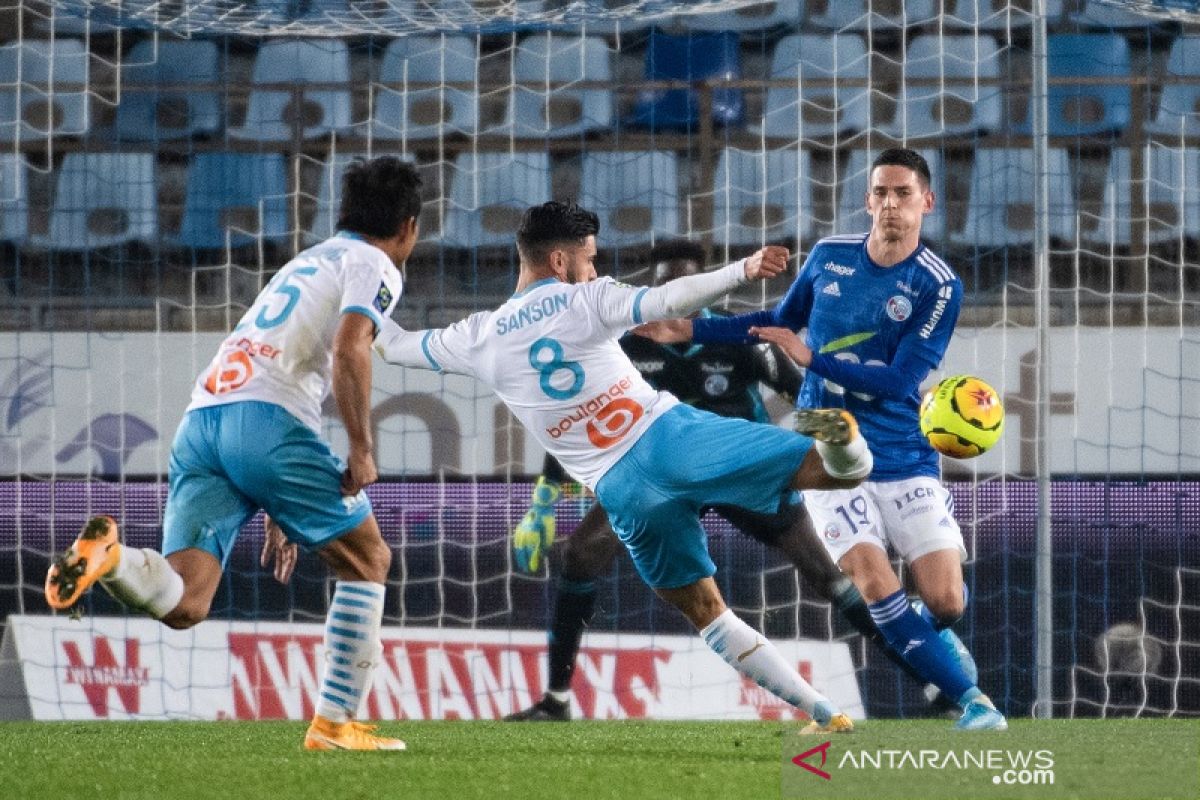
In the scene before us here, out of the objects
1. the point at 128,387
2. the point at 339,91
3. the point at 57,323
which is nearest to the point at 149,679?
the point at 128,387

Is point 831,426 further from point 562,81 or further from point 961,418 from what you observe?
point 562,81

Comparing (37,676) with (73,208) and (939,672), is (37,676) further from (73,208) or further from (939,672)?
(939,672)

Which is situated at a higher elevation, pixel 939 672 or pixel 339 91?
pixel 339 91

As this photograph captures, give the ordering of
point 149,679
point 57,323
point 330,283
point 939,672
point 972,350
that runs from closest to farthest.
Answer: point 330,283, point 939,672, point 149,679, point 972,350, point 57,323

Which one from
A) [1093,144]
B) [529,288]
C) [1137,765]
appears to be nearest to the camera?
[1137,765]

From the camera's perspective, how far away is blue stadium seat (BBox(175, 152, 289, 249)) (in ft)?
32.3

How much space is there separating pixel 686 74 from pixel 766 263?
654 centimetres

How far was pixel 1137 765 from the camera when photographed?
429cm

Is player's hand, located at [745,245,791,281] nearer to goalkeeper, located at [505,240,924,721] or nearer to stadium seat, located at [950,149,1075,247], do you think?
goalkeeper, located at [505,240,924,721]

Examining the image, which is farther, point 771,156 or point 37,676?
point 771,156

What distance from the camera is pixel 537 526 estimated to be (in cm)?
730

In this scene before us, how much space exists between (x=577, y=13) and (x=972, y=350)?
7.83 feet

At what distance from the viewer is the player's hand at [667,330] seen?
5055 millimetres

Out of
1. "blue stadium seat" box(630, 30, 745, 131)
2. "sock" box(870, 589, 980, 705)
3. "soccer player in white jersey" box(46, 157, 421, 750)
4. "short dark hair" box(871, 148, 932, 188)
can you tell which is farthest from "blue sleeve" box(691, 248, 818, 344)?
"blue stadium seat" box(630, 30, 745, 131)
